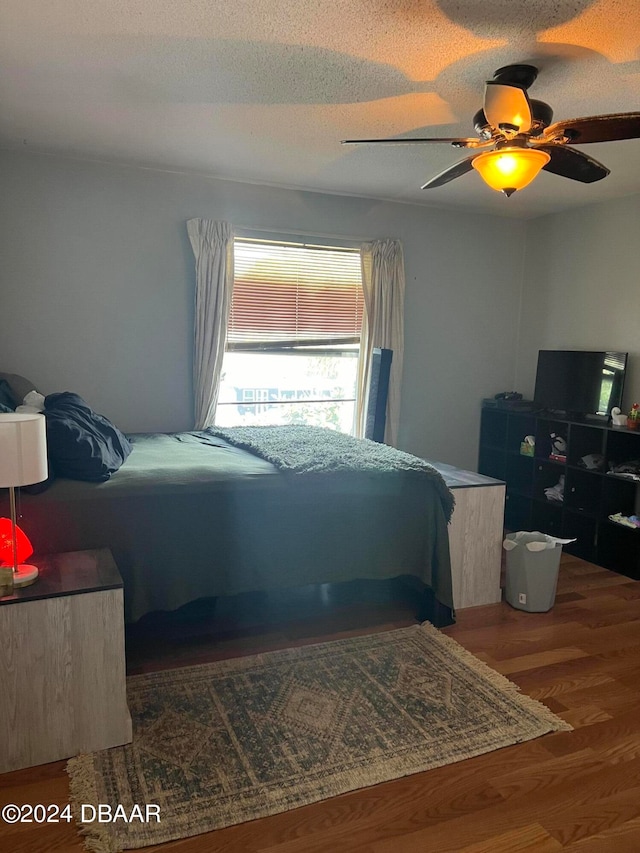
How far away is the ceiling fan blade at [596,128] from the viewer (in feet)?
7.05

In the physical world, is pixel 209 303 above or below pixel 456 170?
below

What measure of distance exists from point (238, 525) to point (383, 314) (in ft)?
8.32

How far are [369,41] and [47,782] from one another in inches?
109

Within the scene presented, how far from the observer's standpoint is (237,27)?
7.30 ft

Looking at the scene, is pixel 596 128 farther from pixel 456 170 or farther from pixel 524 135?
pixel 456 170

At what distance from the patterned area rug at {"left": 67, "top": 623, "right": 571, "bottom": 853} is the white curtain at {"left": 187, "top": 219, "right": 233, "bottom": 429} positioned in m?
2.05

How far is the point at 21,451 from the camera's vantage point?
6.44ft

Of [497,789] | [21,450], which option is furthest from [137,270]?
[497,789]

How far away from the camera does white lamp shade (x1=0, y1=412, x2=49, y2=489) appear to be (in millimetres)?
1932

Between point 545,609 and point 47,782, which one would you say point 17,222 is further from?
point 545,609

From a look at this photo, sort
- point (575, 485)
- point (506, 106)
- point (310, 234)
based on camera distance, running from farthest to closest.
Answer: point (310, 234)
point (575, 485)
point (506, 106)

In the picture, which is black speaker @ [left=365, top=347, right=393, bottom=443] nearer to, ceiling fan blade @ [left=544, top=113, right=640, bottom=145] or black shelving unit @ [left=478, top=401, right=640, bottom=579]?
black shelving unit @ [left=478, top=401, right=640, bottom=579]

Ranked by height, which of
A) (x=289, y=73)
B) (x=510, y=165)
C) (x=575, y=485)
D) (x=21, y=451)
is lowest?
(x=575, y=485)

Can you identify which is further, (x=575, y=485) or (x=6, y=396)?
(x=575, y=485)
